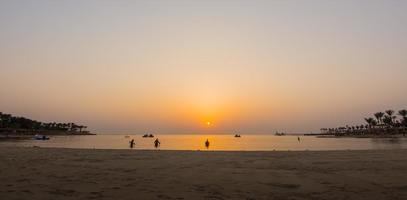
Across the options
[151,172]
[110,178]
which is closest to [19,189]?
[110,178]

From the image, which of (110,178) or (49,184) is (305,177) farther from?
(49,184)

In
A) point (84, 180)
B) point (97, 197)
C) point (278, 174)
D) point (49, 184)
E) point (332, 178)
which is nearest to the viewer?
point (97, 197)

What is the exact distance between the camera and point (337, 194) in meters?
12.6

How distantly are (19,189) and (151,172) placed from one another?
642 cm

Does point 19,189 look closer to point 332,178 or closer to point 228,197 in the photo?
point 228,197

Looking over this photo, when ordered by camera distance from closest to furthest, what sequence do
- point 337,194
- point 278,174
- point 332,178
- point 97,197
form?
point 97,197 < point 337,194 < point 332,178 < point 278,174

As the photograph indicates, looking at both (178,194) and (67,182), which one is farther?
(67,182)

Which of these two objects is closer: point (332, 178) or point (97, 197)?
point (97, 197)

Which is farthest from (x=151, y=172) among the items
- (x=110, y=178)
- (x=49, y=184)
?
(x=49, y=184)

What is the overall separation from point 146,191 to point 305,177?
7222 mm

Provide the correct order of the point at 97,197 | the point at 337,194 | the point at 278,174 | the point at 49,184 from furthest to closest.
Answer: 1. the point at 278,174
2. the point at 49,184
3. the point at 337,194
4. the point at 97,197

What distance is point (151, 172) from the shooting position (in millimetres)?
18109

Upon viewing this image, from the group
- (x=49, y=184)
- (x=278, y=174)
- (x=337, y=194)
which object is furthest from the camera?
(x=278, y=174)

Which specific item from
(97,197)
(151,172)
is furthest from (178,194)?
(151,172)
